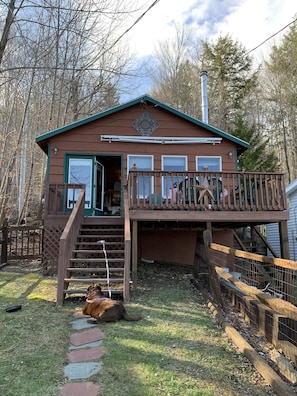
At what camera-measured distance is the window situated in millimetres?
9812

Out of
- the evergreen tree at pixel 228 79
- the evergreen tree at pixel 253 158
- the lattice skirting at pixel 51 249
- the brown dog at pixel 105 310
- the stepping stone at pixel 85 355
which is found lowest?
the stepping stone at pixel 85 355

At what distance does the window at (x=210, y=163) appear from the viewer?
32.2 feet

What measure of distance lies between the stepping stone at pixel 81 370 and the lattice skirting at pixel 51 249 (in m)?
4.78

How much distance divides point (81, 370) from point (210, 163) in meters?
7.96

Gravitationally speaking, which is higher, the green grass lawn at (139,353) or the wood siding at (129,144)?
the wood siding at (129,144)

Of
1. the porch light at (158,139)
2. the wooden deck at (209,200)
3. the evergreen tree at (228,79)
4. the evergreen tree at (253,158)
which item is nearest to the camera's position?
the wooden deck at (209,200)

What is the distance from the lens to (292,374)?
280cm

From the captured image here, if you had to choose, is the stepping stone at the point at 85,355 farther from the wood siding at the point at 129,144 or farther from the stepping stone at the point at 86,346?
the wood siding at the point at 129,144

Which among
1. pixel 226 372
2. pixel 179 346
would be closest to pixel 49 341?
pixel 179 346

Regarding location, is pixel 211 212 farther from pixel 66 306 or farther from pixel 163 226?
pixel 66 306

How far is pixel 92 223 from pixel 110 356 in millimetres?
4905

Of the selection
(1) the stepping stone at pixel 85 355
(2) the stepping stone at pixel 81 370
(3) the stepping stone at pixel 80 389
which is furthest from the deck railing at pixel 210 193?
(3) the stepping stone at pixel 80 389

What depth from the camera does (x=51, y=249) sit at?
7566 millimetres

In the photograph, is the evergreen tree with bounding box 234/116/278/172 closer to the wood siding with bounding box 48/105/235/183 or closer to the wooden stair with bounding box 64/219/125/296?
the wood siding with bounding box 48/105/235/183
